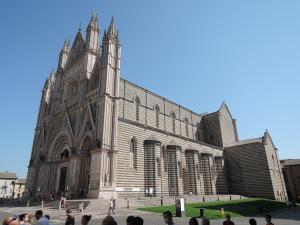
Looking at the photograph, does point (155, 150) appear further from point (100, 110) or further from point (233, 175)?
point (233, 175)

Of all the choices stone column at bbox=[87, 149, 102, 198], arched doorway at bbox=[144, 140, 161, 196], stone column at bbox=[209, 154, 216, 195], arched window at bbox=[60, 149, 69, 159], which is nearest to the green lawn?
arched doorway at bbox=[144, 140, 161, 196]

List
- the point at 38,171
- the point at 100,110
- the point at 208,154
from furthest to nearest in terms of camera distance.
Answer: the point at 208,154 → the point at 38,171 → the point at 100,110

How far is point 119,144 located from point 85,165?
5050mm

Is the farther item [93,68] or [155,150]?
[93,68]

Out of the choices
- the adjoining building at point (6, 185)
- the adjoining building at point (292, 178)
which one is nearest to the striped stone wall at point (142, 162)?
the adjoining building at point (292, 178)

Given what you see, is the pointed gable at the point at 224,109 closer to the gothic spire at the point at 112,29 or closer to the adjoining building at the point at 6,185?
the gothic spire at the point at 112,29

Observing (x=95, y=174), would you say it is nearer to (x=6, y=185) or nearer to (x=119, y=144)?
(x=119, y=144)

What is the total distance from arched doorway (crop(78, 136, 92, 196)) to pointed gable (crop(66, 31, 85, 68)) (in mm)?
15370

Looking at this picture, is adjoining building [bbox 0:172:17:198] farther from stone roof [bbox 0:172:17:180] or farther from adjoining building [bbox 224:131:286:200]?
adjoining building [bbox 224:131:286:200]

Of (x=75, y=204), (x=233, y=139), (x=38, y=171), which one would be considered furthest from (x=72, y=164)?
(x=233, y=139)

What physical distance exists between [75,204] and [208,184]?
22819 mm

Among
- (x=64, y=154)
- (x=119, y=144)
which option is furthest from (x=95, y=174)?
(x=64, y=154)

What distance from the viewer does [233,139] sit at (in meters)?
52.7

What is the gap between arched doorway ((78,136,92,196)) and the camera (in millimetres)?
28219
